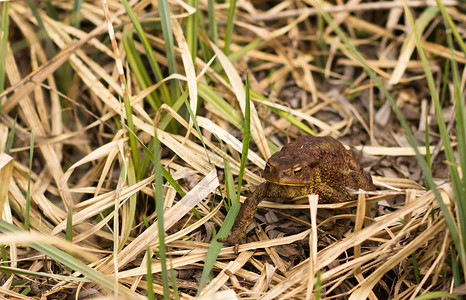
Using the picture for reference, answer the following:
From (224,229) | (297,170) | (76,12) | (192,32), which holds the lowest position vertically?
(224,229)

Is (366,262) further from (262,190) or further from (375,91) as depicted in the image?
(375,91)

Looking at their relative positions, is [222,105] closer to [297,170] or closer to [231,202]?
[231,202]

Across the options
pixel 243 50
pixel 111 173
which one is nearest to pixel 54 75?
pixel 111 173

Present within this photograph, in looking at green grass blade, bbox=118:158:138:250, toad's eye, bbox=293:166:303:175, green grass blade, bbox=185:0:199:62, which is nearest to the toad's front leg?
toad's eye, bbox=293:166:303:175

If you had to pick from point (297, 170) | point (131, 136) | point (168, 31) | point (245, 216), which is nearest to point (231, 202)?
point (245, 216)

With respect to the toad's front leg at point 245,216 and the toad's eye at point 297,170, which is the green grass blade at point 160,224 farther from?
the toad's eye at point 297,170

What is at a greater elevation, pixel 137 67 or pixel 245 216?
pixel 137 67

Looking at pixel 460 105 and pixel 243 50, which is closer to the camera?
pixel 460 105
